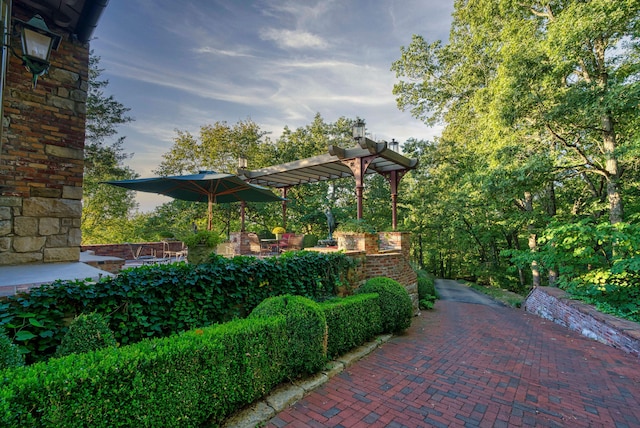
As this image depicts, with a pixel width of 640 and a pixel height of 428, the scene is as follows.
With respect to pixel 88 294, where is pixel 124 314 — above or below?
below

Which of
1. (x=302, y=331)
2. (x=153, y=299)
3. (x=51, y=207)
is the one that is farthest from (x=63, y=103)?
(x=302, y=331)

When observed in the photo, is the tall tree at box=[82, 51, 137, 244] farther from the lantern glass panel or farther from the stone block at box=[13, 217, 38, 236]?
the lantern glass panel

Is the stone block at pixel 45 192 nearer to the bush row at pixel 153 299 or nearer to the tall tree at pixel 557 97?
the bush row at pixel 153 299

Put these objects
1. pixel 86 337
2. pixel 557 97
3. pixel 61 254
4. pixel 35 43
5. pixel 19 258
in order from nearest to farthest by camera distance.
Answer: pixel 86 337 → pixel 35 43 → pixel 19 258 → pixel 61 254 → pixel 557 97

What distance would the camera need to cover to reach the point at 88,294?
2.29 metres

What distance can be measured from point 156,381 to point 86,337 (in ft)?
2.26

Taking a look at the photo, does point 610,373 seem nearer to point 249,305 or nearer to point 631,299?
point 631,299

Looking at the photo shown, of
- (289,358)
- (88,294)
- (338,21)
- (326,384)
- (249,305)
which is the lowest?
(326,384)

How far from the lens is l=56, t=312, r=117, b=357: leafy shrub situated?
1.93 m

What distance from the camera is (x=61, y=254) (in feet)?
10.5

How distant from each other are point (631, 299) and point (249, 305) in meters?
7.46

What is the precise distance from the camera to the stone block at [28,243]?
2932mm

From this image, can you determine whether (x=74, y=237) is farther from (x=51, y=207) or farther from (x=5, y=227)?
(x=5, y=227)

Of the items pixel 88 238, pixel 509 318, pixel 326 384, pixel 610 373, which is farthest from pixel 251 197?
pixel 88 238
